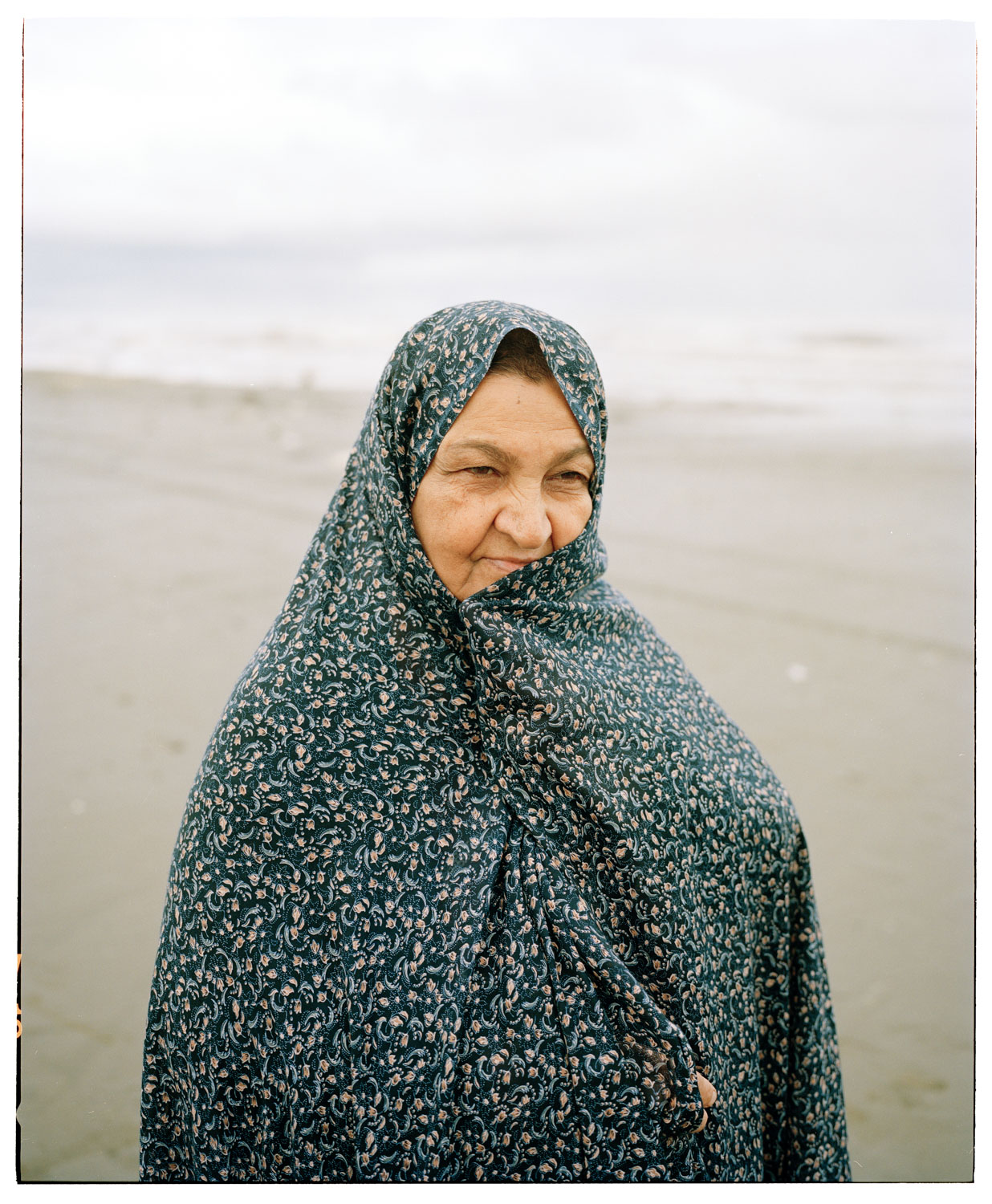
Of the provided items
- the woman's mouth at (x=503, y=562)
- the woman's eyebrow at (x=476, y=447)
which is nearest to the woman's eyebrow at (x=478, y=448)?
the woman's eyebrow at (x=476, y=447)

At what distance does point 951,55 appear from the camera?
6.93 ft

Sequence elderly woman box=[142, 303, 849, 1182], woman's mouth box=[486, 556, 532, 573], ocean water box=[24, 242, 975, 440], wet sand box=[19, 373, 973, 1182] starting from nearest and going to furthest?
elderly woman box=[142, 303, 849, 1182], woman's mouth box=[486, 556, 532, 573], wet sand box=[19, 373, 973, 1182], ocean water box=[24, 242, 975, 440]

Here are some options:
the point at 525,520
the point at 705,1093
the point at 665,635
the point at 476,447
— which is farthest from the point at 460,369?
the point at 665,635

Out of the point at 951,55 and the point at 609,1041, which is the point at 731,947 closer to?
the point at 609,1041

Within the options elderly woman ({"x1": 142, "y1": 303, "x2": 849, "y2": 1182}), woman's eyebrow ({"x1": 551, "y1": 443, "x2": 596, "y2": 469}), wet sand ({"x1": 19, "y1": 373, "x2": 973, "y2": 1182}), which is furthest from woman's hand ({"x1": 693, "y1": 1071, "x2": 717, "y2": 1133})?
woman's eyebrow ({"x1": 551, "y1": 443, "x2": 596, "y2": 469})

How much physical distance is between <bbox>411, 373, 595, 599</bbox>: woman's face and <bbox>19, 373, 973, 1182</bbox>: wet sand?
39.6 inches

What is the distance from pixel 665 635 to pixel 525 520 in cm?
423

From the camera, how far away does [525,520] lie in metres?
1.56

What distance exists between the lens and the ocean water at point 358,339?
2.33 metres

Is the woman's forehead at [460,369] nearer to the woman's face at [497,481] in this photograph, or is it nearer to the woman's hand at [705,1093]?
the woman's face at [497,481]

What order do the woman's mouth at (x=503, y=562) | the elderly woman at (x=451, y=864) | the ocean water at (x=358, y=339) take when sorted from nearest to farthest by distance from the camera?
the elderly woman at (x=451, y=864) → the woman's mouth at (x=503, y=562) → the ocean water at (x=358, y=339)

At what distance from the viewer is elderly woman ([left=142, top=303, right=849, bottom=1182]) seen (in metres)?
1.50

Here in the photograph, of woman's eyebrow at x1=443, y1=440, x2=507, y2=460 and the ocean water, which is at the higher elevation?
the ocean water

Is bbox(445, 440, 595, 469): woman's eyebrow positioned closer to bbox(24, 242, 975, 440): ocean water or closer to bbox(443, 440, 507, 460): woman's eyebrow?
bbox(443, 440, 507, 460): woman's eyebrow
